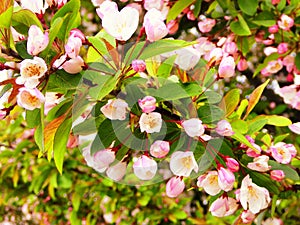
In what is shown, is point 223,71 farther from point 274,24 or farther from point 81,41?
point 274,24

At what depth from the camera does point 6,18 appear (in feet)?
2.37

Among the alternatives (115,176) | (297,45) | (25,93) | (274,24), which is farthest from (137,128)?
(297,45)

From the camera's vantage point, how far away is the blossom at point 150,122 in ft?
2.64

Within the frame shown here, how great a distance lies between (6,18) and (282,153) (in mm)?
620

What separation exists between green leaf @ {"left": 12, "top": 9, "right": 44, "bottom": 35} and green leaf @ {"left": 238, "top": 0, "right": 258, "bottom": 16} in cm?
80

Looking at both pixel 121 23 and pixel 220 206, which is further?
pixel 220 206

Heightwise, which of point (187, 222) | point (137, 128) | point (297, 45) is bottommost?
point (187, 222)

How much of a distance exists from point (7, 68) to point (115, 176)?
279 mm

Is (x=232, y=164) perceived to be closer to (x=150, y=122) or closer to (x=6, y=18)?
(x=150, y=122)

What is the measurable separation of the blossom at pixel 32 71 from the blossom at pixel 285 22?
2.94 ft

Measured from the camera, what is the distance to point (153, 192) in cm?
220

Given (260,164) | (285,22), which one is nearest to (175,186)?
(260,164)

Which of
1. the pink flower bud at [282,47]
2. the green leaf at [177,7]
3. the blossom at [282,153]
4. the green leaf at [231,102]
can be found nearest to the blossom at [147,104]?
the green leaf at [231,102]

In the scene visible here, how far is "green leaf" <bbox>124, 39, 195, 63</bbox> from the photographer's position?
77 cm
